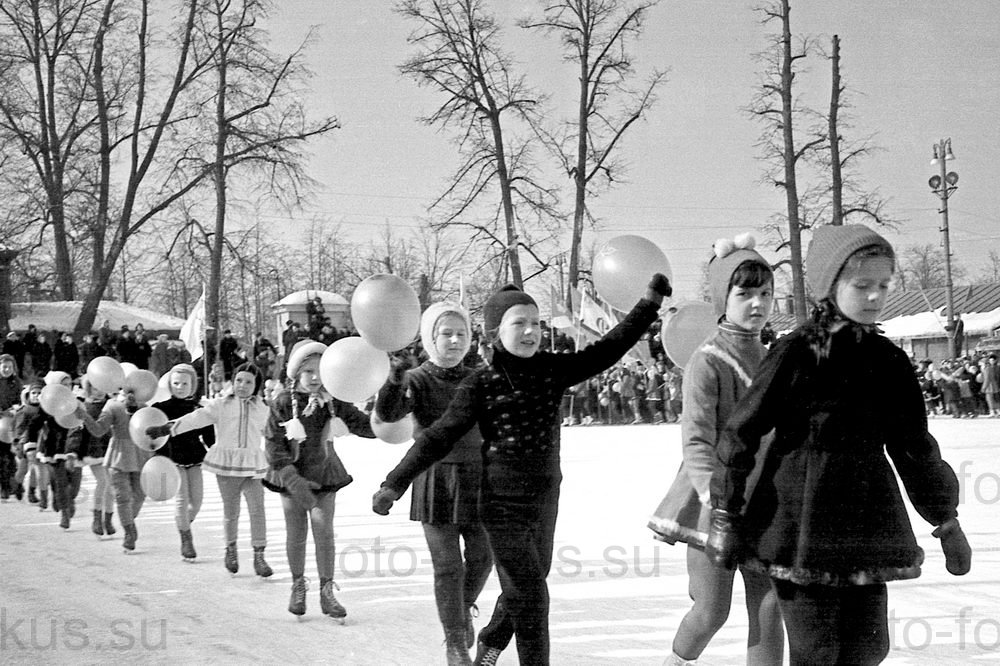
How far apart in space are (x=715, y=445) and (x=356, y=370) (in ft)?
7.22

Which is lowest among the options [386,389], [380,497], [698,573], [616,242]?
[698,573]

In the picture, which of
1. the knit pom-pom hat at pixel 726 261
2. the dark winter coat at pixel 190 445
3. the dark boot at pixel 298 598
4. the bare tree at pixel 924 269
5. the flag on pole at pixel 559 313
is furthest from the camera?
the bare tree at pixel 924 269

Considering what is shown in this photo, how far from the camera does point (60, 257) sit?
24.8 metres

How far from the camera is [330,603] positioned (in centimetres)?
585

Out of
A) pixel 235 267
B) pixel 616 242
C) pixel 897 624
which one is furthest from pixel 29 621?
pixel 235 267

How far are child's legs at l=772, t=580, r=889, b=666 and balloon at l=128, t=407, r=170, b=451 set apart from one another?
19.9 ft

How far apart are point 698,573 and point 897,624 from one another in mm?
1802

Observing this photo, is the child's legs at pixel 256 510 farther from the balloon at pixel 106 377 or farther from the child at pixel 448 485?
the balloon at pixel 106 377

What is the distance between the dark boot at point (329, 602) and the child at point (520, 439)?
1931 mm

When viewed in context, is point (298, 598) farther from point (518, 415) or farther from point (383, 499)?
point (518, 415)

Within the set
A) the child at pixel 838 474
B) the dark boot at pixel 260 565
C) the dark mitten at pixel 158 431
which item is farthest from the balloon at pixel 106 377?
the child at pixel 838 474

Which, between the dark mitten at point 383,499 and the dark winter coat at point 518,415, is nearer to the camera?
the dark mitten at point 383,499

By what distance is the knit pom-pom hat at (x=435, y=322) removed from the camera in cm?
493

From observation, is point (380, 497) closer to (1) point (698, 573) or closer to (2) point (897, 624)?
(1) point (698, 573)
